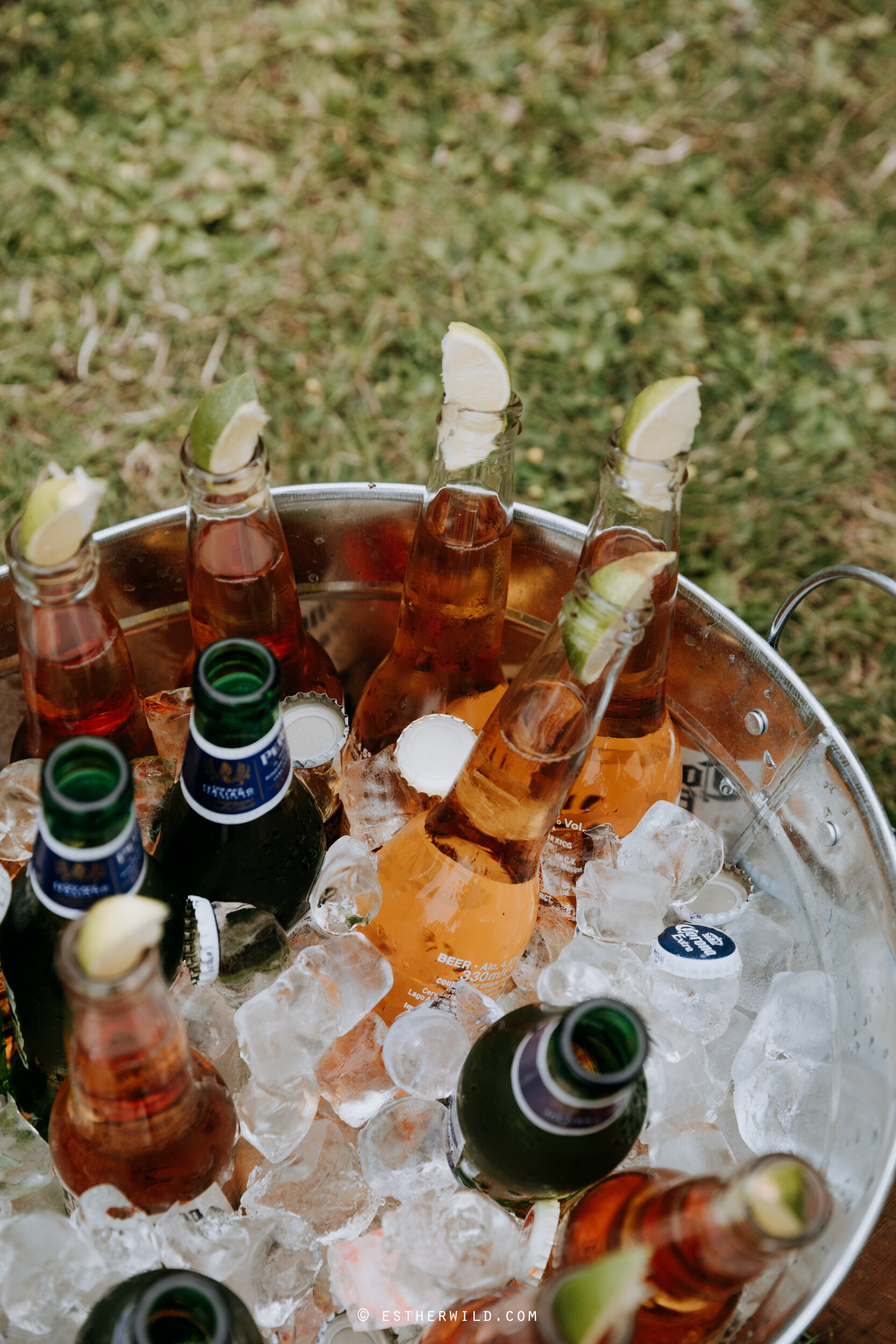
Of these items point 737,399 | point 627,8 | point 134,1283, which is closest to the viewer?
point 134,1283

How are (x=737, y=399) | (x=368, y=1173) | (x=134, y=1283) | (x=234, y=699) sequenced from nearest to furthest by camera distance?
(x=134, y=1283), (x=234, y=699), (x=368, y=1173), (x=737, y=399)

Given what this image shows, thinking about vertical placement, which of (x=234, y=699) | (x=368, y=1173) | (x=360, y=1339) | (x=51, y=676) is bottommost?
(x=360, y=1339)

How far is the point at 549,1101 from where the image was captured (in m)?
0.79

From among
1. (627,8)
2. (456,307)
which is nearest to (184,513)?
(456,307)

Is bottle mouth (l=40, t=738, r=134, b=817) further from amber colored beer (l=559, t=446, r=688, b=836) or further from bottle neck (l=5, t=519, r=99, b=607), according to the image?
amber colored beer (l=559, t=446, r=688, b=836)

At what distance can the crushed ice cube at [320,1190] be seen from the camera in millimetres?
982

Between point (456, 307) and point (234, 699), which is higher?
point (234, 699)

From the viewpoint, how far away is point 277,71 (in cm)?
289

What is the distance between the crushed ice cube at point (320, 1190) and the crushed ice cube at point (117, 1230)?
0.15 m

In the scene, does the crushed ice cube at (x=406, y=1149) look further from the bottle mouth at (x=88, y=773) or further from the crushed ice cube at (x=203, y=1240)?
the bottle mouth at (x=88, y=773)

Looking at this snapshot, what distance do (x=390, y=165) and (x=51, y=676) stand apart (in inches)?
91.1

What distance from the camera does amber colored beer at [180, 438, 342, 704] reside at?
40.3 inches

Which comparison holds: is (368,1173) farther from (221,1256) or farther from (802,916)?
(802,916)

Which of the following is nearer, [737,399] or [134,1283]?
[134,1283]
